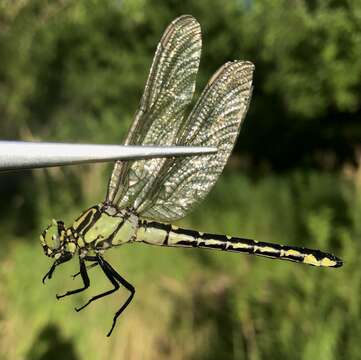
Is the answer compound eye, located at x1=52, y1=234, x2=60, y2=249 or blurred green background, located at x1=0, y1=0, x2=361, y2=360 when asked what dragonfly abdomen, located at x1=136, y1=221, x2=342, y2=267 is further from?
blurred green background, located at x1=0, y1=0, x2=361, y2=360

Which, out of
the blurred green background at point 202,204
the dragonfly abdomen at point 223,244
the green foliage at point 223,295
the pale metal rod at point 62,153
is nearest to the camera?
the pale metal rod at point 62,153

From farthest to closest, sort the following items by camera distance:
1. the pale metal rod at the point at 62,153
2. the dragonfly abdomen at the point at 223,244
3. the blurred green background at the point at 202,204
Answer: the blurred green background at the point at 202,204, the dragonfly abdomen at the point at 223,244, the pale metal rod at the point at 62,153

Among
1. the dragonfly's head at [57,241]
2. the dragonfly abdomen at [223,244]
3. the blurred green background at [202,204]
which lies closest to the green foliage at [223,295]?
the blurred green background at [202,204]

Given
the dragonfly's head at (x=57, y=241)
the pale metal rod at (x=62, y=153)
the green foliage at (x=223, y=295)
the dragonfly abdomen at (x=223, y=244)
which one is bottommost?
the green foliage at (x=223, y=295)

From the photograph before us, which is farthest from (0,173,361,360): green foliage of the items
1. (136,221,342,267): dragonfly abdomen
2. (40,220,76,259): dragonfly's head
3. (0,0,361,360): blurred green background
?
(40,220,76,259): dragonfly's head

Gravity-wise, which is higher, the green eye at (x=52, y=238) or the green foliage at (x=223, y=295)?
the green eye at (x=52, y=238)

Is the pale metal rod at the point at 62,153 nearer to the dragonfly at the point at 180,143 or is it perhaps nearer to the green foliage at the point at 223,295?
the dragonfly at the point at 180,143

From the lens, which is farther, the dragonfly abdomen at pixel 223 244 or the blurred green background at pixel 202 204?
the blurred green background at pixel 202 204

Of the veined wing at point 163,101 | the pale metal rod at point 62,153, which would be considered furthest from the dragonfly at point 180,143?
the pale metal rod at point 62,153
